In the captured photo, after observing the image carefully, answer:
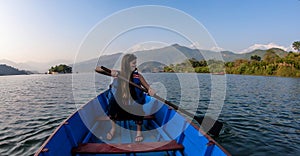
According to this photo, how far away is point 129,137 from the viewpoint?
5.77m

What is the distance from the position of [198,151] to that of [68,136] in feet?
8.39

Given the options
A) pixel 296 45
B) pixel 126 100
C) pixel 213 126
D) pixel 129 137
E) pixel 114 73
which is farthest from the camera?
pixel 296 45

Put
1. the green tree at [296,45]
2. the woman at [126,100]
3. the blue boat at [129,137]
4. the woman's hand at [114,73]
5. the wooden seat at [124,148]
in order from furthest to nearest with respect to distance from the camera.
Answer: the green tree at [296,45] → the woman's hand at [114,73] → the woman at [126,100] → the wooden seat at [124,148] → the blue boat at [129,137]

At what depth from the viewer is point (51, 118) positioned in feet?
37.2

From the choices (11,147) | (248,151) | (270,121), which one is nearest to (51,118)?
(11,147)

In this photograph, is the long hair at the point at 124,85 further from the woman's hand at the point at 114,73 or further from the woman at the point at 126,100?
the woman's hand at the point at 114,73

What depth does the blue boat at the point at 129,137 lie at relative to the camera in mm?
3678

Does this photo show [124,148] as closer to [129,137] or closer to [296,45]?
[129,137]

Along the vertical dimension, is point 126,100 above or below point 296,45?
below

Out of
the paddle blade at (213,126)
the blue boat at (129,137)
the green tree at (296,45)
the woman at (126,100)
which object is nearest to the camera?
the blue boat at (129,137)

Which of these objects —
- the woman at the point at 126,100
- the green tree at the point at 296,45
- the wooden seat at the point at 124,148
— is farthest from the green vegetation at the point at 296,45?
the wooden seat at the point at 124,148

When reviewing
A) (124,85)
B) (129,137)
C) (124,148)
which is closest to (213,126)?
(129,137)

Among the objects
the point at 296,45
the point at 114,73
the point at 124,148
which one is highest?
the point at 296,45

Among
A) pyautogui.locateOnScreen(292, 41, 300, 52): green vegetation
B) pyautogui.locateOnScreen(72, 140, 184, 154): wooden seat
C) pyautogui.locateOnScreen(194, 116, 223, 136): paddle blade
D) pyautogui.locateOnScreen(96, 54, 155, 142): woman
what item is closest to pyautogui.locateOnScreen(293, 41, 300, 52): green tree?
pyautogui.locateOnScreen(292, 41, 300, 52): green vegetation
